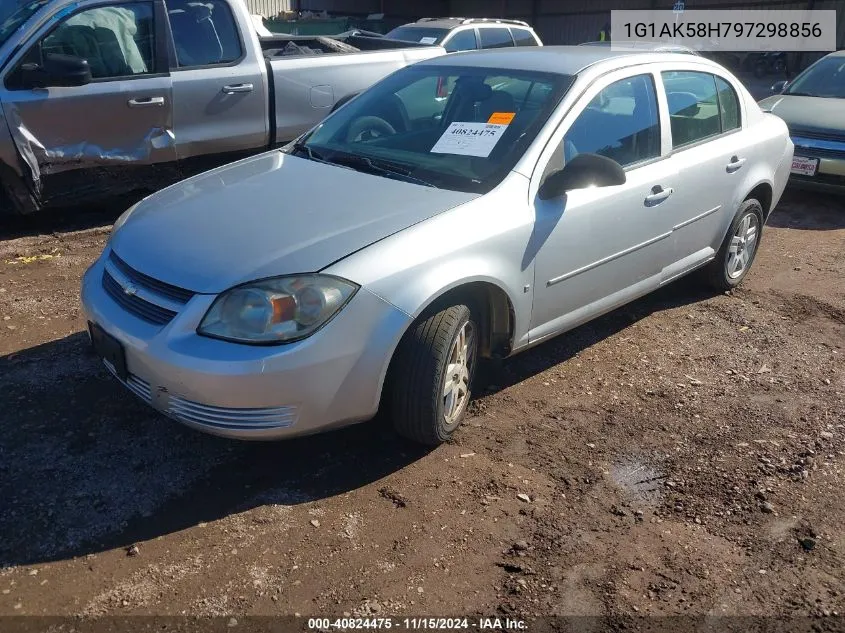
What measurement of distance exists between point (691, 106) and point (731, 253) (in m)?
1.18

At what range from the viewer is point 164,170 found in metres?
6.36

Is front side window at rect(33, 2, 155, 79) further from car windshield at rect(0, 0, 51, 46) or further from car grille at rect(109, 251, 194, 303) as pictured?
car grille at rect(109, 251, 194, 303)

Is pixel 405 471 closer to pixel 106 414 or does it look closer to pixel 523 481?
pixel 523 481

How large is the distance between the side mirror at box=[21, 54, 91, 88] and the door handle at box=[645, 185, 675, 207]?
417 cm

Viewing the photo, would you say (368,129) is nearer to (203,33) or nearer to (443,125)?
(443,125)

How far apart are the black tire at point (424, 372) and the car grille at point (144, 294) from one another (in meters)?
0.89

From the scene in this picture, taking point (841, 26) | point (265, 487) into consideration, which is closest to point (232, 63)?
point (265, 487)

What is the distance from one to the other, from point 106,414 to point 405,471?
1.46 meters

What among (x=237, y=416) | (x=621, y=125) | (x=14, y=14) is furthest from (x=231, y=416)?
(x=14, y=14)

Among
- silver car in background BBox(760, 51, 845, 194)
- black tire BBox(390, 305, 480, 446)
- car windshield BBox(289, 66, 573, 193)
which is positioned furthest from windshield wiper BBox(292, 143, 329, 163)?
silver car in background BBox(760, 51, 845, 194)

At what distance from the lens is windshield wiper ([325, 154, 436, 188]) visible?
3.66 m

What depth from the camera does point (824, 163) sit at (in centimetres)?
764

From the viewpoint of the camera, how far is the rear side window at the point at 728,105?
504 cm

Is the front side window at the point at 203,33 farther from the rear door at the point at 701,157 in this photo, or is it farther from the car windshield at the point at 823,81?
the car windshield at the point at 823,81
